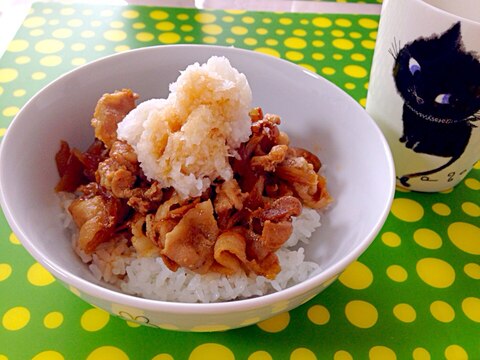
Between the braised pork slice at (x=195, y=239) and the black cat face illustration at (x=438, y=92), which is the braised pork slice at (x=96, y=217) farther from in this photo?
the black cat face illustration at (x=438, y=92)

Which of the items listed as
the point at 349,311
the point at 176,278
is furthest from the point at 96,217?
the point at 349,311

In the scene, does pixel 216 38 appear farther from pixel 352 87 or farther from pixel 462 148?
pixel 462 148

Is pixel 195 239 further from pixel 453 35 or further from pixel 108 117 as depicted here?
pixel 453 35

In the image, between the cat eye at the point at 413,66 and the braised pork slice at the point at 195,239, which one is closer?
the braised pork slice at the point at 195,239

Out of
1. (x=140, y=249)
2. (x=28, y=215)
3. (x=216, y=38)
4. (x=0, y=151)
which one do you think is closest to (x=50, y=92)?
(x=0, y=151)

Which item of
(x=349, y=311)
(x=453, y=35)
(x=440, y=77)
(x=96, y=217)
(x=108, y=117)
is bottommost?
(x=349, y=311)

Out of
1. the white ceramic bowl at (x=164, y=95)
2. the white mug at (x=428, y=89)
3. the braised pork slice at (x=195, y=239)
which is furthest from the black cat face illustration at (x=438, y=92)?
the braised pork slice at (x=195, y=239)

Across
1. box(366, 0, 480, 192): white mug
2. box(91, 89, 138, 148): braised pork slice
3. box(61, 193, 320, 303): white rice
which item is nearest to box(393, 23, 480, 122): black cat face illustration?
box(366, 0, 480, 192): white mug
